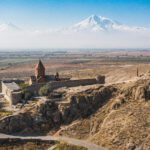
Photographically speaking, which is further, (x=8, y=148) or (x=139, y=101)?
(x=139, y=101)

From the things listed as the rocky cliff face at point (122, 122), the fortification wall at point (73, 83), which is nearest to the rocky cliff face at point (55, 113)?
the rocky cliff face at point (122, 122)

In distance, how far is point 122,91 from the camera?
7019 cm

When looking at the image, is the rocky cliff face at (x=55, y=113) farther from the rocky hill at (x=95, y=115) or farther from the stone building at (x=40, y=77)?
the stone building at (x=40, y=77)

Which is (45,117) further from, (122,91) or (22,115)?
(122,91)

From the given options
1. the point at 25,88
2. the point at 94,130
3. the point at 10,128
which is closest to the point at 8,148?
the point at 10,128

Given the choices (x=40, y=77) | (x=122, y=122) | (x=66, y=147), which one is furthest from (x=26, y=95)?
(x=122, y=122)

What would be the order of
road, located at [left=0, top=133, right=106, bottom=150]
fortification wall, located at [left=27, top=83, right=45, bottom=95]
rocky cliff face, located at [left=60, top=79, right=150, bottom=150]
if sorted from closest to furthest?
rocky cliff face, located at [left=60, top=79, right=150, bottom=150]
road, located at [left=0, top=133, right=106, bottom=150]
fortification wall, located at [left=27, top=83, right=45, bottom=95]

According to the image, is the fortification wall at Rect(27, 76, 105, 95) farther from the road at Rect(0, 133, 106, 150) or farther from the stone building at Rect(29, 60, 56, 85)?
the road at Rect(0, 133, 106, 150)

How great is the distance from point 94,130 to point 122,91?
10228 millimetres

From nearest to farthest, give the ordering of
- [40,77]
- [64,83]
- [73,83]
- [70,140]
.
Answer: [70,140]
[64,83]
[73,83]
[40,77]

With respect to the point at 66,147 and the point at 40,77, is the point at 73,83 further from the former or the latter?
the point at 66,147

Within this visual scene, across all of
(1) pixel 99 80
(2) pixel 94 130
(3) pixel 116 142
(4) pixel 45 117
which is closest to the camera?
(3) pixel 116 142

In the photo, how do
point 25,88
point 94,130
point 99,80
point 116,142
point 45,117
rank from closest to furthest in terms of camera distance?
1. point 116,142
2. point 94,130
3. point 45,117
4. point 25,88
5. point 99,80

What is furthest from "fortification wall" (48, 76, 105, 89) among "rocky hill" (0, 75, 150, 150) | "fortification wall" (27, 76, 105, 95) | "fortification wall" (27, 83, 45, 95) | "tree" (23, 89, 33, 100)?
"rocky hill" (0, 75, 150, 150)
